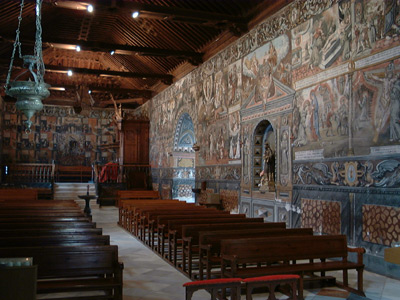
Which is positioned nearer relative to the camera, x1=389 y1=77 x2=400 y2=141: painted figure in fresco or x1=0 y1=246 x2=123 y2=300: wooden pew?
x1=0 y1=246 x2=123 y2=300: wooden pew

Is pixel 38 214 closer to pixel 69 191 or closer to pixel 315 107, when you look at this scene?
pixel 315 107

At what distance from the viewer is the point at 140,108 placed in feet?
83.6

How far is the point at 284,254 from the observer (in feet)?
17.9

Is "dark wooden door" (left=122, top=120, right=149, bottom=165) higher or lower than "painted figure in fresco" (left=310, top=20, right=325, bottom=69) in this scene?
lower

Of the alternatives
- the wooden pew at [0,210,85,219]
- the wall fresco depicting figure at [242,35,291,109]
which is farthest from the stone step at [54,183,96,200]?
the wall fresco depicting figure at [242,35,291,109]

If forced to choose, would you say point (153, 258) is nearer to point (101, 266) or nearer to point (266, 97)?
point (101, 266)

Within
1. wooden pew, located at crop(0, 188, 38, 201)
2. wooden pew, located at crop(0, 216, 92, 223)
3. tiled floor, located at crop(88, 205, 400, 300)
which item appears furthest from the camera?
wooden pew, located at crop(0, 188, 38, 201)

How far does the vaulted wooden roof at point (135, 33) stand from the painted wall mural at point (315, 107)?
3.02 ft

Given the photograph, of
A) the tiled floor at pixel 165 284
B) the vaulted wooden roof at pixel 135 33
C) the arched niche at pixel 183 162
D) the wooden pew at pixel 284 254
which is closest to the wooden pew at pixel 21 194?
the vaulted wooden roof at pixel 135 33

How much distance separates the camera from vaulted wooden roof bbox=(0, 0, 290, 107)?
11789 mm

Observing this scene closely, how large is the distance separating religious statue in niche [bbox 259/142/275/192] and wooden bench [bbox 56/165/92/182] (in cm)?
1773

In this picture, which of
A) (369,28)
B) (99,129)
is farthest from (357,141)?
(99,129)

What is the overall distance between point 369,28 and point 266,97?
3.74 meters

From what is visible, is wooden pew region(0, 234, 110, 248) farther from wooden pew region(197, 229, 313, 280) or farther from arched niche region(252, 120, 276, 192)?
arched niche region(252, 120, 276, 192)
